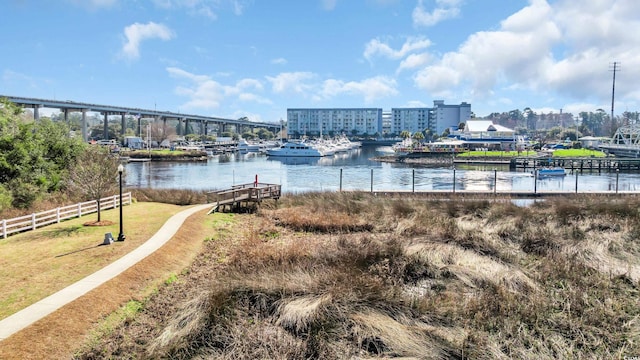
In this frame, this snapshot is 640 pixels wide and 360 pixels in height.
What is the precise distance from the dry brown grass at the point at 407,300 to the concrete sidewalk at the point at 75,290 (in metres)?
1.92

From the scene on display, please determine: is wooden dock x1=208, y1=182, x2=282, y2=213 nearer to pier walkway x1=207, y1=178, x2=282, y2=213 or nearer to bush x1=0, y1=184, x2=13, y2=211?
pier walkway x1=207, y1=178, x2=282, y2=213

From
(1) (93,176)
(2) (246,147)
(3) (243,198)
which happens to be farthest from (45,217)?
(2) (246,147)

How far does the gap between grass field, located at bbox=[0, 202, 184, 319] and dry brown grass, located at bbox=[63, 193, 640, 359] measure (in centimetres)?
315

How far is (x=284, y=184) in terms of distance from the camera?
6281 centimetres

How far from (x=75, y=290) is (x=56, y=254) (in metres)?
5.10

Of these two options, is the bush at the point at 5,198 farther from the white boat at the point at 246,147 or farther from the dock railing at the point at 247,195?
the white boat at the point at 246,147

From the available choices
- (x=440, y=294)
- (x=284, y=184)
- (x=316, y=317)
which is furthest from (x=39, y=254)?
(x=284, y=184)

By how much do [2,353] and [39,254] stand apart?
887 cm

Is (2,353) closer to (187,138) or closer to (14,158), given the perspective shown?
(14,158)

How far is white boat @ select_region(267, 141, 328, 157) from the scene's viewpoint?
129375mm

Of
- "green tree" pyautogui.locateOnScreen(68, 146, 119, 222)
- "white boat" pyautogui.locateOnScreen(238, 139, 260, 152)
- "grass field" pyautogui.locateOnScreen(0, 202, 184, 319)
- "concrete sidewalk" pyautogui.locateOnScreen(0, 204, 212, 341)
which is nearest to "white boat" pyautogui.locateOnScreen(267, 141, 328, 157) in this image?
"white boat" pyautogui.locateOnScreen(238, 139, 260, 152)

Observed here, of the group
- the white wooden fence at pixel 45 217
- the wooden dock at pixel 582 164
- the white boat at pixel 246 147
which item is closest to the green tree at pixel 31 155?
the white wooden fence at pixel 45 217

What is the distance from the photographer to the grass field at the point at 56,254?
13.6 metres

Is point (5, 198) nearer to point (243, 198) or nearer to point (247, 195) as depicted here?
point (243, 198)
